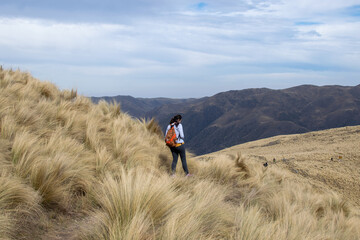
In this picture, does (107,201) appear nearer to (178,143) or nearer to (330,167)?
(178,143)

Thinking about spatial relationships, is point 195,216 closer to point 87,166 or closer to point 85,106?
point 87,166

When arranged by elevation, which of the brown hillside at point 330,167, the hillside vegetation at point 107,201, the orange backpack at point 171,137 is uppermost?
the orange backpack at point 171,137

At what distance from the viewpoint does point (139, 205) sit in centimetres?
312

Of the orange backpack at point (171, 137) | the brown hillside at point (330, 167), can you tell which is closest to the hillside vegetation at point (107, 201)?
the orange backpack at point (171, 137)

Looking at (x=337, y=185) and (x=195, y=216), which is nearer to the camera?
(x=195, y=216)

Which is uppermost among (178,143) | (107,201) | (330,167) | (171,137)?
(171,137)

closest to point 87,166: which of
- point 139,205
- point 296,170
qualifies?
point 139,205

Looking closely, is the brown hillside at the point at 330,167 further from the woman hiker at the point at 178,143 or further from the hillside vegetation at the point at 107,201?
the hillside vegetation at the point at 107,201

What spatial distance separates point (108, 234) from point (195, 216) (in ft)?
3.29

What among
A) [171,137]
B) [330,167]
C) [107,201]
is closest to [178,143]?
[171,137]

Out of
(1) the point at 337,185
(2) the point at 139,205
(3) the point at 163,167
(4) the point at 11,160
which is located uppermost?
(4) the point at 11,160

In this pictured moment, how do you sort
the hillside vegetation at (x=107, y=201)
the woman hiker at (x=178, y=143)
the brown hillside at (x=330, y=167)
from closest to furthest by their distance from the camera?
the hillside vegetation at (x=107, y=201) → the woman hiker at (x=178, y=143) → the brown hillside at (x=330, y=167)

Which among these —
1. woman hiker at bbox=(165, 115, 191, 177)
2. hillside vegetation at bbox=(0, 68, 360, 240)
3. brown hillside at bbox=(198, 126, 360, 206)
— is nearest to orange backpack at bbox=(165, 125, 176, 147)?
woman hiker at bbox=(165, 115, 191, 177)

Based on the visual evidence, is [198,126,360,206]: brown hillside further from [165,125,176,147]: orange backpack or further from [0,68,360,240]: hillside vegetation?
[0,68,360,240]: hillside vegetation
